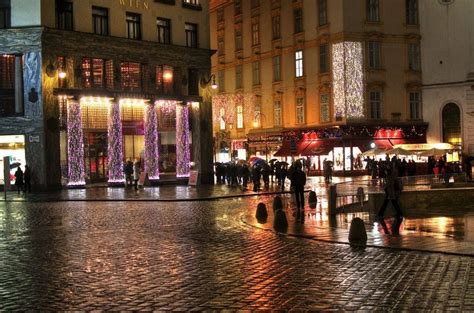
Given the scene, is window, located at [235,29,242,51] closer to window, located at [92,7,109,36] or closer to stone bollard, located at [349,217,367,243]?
window, located at [92,7,109,36]

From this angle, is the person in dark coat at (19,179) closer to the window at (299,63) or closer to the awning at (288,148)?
the awning at (288,148)

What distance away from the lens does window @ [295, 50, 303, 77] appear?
196ft

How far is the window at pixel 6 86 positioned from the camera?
40312 millimetres

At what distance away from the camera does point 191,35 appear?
4822 centimetres

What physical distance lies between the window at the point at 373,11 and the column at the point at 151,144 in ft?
69.4

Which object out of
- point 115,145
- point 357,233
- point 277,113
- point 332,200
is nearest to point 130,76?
point 115,145

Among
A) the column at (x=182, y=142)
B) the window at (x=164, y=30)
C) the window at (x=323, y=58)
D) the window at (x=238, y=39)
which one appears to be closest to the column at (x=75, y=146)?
the column at (x=182, y=142)

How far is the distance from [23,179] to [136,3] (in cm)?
1384

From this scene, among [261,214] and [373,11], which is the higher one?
[373,11]

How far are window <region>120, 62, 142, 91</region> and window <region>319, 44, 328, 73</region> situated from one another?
→ 59.4 ft

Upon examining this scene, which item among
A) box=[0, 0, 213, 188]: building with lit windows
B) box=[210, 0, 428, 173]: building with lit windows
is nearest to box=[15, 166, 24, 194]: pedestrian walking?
box=[0, 0, 213, 188]: building with lit windows

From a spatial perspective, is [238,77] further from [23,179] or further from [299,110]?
[23,179]

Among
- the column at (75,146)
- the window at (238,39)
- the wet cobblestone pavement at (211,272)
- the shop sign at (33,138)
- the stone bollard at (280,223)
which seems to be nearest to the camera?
the wet cobblestone pavement at (211,272)

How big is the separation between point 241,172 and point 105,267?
28.7m
